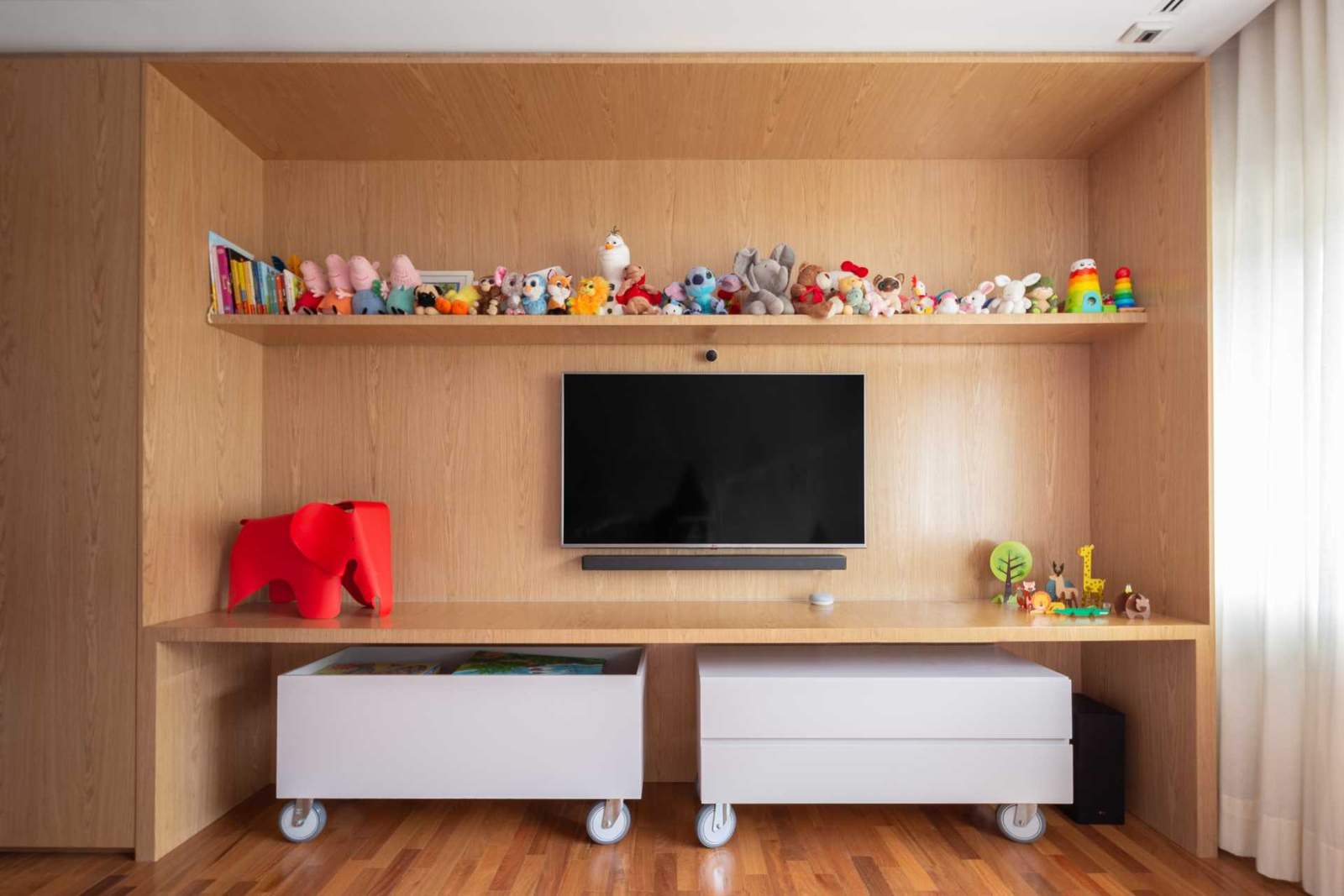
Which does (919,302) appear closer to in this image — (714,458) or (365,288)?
(714,458)

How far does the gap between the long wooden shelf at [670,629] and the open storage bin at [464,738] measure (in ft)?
0.50

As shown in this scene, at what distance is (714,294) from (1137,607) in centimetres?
161

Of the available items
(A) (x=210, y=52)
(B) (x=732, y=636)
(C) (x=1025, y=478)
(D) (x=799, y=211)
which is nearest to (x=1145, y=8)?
(D) (x=799, y=211)

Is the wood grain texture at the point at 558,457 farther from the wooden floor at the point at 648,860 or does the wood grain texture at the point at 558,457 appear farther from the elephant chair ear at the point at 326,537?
the wooden floor at the point at 648,860

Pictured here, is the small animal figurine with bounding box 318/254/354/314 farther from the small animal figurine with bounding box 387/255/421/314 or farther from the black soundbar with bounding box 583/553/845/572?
the black soundbar with bounding box 583/553/845/572

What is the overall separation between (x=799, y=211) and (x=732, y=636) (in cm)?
157

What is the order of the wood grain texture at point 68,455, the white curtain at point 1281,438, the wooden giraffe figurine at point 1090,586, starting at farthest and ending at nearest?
the wooden giraffe figurine at point 1090,586 < the wood grain texture at point 68,455 < the white curtain at point 1281,438

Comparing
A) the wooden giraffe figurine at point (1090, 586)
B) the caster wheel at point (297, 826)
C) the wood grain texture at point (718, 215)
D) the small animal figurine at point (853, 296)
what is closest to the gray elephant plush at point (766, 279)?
the small animal figurine at point (853, 296)

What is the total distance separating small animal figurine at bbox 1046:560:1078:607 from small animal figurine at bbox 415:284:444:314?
2.21 m

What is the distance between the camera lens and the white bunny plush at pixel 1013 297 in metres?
2.74

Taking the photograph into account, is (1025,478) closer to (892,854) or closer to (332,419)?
(892,854)

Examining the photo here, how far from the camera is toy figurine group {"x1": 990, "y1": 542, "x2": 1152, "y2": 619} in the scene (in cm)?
260

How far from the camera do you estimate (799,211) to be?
3.07 metres

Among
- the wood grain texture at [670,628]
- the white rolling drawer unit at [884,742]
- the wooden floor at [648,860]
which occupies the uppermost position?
→ the wood grain texture at [670,628]
